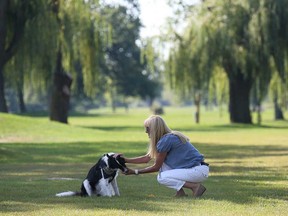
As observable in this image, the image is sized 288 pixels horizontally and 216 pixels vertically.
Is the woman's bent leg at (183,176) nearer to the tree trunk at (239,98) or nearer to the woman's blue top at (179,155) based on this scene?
the woman's blue top at (179,155)

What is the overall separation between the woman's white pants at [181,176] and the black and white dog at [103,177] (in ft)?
2.42

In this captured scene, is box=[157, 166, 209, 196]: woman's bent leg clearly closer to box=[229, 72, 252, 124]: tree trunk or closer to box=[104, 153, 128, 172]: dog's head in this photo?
box=[104, 153, 128, 172]: dog's head

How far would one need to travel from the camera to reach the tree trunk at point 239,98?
4481cm

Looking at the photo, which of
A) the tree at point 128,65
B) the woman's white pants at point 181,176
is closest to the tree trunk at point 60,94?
the woman's white pants at point 181,176

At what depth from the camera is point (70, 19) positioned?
121ft

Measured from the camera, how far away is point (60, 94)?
43.1 m

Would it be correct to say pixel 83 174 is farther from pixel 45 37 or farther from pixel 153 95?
pixel 153 95

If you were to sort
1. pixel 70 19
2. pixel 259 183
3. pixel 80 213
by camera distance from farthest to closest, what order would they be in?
pixel 70 19
pixel 259 183
pixel 80 213

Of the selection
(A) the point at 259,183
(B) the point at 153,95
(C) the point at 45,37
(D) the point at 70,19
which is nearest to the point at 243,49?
(D) the point at 70,19

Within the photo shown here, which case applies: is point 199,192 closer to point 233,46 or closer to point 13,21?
point 13,21

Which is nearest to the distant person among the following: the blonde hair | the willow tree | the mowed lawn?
the blonde hair

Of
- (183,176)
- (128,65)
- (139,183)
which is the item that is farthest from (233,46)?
(128,65)

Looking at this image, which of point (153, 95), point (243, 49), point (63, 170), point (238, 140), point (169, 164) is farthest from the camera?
point (153, 95)

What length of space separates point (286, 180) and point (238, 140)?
675 inches
